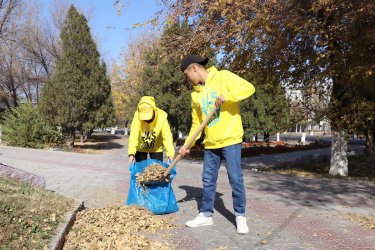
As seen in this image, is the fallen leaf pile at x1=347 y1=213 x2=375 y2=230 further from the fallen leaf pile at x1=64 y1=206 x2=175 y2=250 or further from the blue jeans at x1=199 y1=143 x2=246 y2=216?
the fallen leaf pile at x1=64 y1=206 x2=175 y2=250

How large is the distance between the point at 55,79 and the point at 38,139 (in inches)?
142

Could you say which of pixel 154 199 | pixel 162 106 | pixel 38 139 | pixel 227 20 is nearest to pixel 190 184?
pixel 154 199

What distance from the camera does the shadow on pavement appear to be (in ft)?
19.1

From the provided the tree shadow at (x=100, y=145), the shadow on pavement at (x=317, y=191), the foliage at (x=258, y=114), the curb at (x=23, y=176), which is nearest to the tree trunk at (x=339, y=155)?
the shadow on pavement at (x=317, y=191)

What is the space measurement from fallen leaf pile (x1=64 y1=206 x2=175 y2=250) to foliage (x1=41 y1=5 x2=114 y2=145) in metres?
16.7

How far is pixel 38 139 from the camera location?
1981 centimetres

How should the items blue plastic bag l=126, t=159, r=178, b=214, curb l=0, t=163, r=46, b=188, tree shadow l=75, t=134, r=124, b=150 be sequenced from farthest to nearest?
tree shadow l=75, t=134, r=124, b=150 → curb l=0, t=163, r=46, b=188 → blue plastic bag l=126, t=159, r=178, b=214

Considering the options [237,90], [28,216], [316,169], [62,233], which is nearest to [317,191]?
[237,90]

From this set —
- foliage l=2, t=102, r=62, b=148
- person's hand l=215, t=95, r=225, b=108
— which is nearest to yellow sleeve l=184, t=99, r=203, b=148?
person's hand l=215, t=95, r=225, b=108

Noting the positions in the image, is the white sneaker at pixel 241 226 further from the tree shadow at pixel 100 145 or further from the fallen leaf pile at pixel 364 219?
the tree shadow at pixel 100 145

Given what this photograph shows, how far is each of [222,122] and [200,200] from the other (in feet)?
7.51

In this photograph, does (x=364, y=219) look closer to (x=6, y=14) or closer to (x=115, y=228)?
(x=115, y=228)

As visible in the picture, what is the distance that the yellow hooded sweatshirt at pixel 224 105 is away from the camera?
3849 mm

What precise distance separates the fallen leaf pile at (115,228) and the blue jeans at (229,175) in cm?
57
